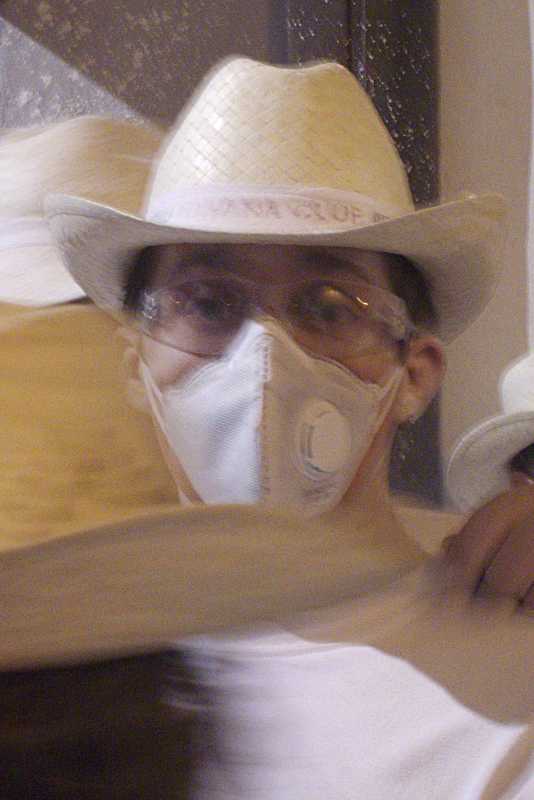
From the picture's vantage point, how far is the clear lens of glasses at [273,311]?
59 cm

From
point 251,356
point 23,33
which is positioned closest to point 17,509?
point 251,356

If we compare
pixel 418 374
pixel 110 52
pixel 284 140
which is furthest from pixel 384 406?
pixel 110 52

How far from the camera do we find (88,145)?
70cm

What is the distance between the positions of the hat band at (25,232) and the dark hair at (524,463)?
0.32 meters

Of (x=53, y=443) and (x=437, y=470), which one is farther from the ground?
(x=53, y=443)

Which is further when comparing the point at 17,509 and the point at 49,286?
the point at 49,286

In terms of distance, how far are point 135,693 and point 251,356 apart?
0.95ft

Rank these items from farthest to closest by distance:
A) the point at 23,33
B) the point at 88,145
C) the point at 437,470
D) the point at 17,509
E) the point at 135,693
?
the point at 23,33 → the point at 437,470 → the point at 88,145 → the point at 17,509 → the point at 135,693

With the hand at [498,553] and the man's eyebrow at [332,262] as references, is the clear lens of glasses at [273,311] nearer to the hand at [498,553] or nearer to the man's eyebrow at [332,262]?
the man's eyebrow at [332,262]

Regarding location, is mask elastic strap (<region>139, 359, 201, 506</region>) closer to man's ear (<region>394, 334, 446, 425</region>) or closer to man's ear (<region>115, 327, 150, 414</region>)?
man's ear (<region>115, 327, 150, 414</region>)

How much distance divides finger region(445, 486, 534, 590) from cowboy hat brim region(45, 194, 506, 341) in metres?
0.16

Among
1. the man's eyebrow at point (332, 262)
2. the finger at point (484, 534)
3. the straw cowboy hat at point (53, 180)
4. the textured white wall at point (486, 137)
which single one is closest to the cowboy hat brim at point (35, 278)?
the straw cowboy hat at point (53, 180)

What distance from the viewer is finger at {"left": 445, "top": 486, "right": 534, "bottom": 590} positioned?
444mm

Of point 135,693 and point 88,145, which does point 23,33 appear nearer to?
point 88,145
